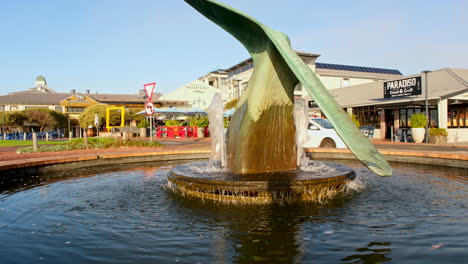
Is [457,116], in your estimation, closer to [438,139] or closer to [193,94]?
[438,139]

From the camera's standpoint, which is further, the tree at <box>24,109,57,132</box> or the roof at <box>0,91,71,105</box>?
the roof at <box>0,91,71,105</box>

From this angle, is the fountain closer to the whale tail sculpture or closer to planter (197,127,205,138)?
the whale tail sculpture

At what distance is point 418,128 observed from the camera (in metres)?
19.4

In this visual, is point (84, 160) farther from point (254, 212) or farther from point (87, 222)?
point (254, 212)

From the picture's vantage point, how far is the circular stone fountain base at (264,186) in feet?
16.7

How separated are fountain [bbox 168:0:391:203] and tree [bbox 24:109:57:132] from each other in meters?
42.1

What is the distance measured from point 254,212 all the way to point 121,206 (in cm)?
216

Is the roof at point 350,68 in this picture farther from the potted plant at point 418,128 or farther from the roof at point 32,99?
A: the roof at point 32,99

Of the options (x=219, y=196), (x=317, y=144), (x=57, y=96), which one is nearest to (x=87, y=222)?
(x=219, y=196)

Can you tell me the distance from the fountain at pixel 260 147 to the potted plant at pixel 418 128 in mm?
15727

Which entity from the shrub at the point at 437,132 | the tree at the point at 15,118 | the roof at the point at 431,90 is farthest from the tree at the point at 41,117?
the shrub at the point at 437,132

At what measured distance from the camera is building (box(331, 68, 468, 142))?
2092 centimetres

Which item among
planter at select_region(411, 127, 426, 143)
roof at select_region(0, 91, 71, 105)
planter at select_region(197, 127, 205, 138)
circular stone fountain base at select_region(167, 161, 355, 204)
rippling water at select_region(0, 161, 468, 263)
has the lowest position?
rippling water at select_region(0, 161, 468, 263)

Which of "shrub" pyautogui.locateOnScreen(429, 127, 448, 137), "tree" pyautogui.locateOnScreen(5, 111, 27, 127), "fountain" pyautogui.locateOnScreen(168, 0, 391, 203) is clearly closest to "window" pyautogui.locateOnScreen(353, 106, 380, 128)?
"shrub" pyautogui.locateOnScreen(429, 127, 448, 137)
